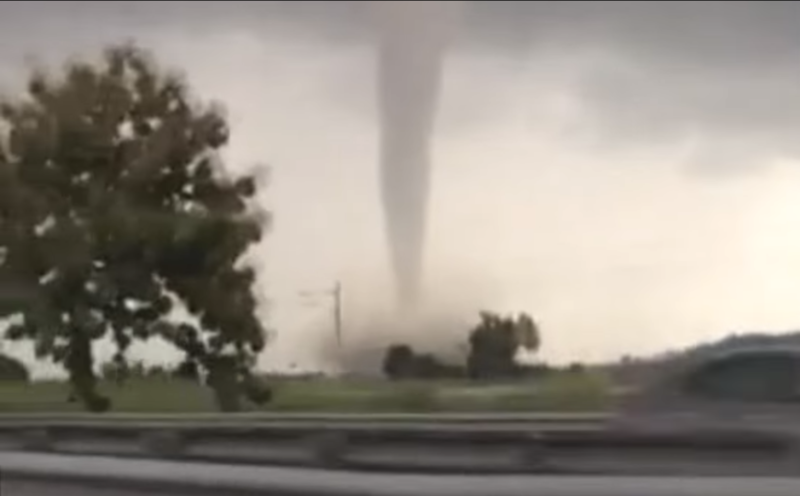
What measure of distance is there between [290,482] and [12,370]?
10.6 m

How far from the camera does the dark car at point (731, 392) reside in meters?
14.2

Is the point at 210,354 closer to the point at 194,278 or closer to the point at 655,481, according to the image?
the point at 194,278

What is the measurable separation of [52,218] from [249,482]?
56.5 ft

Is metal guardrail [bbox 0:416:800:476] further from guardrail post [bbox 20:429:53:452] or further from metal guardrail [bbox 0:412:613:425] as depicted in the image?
metal guardrail [bbox 0:412:613:425]

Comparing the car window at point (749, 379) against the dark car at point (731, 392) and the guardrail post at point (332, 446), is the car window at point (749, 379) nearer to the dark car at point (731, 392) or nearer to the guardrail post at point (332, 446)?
the dark car at point (731, 392)

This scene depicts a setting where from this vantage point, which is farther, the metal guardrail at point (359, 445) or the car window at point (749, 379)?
the metal guardrail at point (359, 445)

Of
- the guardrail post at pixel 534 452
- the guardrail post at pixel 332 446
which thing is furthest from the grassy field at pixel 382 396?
the guardrail post at pixel 534 452

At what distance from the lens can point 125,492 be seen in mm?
11891

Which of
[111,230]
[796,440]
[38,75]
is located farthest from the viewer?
[38,75]

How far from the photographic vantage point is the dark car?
14234 mm

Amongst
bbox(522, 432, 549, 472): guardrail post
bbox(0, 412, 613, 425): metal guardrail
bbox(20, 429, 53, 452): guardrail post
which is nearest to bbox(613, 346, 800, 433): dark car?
bbox(522, 432, 549, 472): guardrail post

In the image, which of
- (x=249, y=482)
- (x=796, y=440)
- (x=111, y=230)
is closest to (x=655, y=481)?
(x=249, y=482)

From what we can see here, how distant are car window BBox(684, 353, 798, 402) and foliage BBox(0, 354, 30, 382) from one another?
7.76 m

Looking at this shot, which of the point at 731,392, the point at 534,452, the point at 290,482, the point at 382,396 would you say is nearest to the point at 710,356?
the point at 731,392
